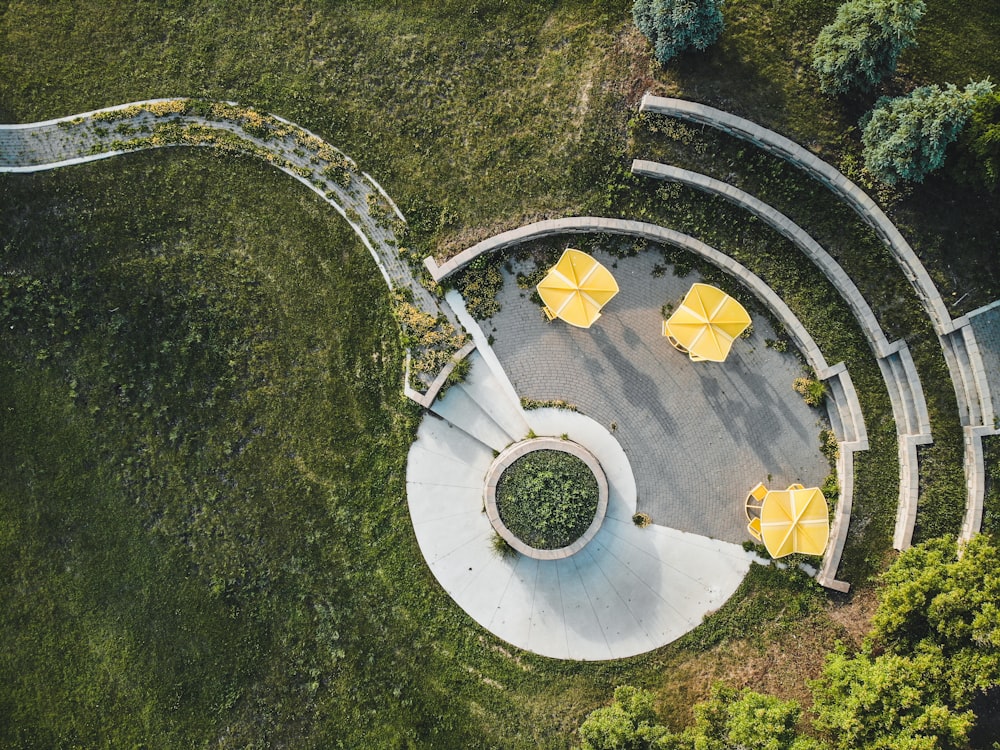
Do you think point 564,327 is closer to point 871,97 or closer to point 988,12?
point 871,97

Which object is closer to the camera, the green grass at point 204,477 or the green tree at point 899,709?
the green tree at point 899,709

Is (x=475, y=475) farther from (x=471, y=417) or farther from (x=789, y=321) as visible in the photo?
(x=789, y=321)

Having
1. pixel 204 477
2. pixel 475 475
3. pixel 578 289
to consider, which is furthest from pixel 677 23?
pixel 204 477

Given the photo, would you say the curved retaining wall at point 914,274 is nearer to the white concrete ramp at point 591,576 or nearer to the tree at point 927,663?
the tree at point 927,663

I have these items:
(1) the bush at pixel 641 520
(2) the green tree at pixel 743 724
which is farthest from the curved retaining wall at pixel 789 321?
(1) the bush at pixel 641 520

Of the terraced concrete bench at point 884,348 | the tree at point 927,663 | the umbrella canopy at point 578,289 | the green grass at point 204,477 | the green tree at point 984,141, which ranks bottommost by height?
the green grass at point 204,477

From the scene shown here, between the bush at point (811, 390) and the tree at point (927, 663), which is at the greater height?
the bush at point (811, 390)

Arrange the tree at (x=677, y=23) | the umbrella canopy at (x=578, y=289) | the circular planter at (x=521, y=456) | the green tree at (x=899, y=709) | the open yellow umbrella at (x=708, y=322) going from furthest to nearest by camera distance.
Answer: the circular planter at (x=521, y=456) → the umbrella canopy at (x=578, y=289) → the open yellow umbrella at (x=708, y=322) → the tree at (x=677, y=23) → the green tree at (x=899, y=709)

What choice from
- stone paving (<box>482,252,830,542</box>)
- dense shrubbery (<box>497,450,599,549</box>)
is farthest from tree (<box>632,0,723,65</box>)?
dense shrubbery (<box>497,450,599,549</box>)
